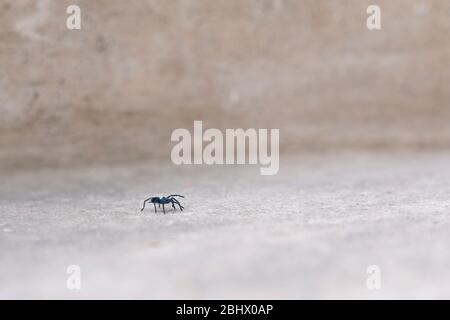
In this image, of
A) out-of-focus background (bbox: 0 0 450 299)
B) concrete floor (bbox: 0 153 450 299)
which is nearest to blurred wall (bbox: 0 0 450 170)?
out-of-focus background (bbox: 0 0 450 299)

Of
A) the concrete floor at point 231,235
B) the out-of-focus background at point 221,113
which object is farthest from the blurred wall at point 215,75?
the concrete floor at point 231,235

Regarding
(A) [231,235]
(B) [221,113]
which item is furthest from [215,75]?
(A) [231,235]

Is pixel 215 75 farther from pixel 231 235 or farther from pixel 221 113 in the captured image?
pixel 231 235

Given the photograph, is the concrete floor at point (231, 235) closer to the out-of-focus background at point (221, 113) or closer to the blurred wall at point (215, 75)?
the out-of-focus background at point (221, 113)
